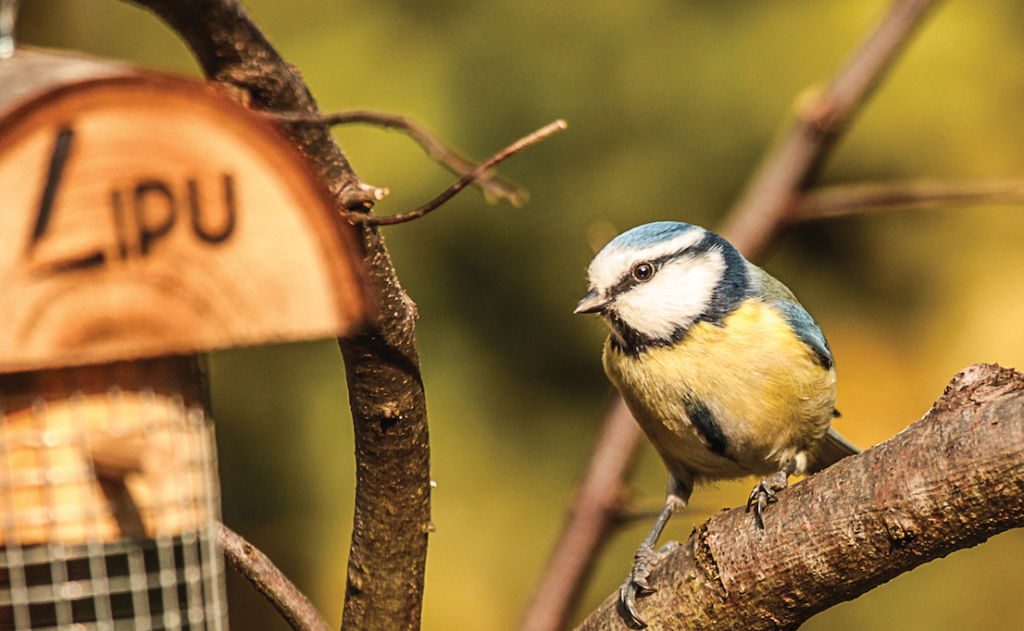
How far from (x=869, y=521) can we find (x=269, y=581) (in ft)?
2.30

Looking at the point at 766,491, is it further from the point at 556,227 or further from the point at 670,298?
the point at 556,227

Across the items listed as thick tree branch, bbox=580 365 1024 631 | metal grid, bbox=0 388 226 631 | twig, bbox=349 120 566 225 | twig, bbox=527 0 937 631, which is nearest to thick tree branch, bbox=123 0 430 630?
twig, bbox=349 120 566 225

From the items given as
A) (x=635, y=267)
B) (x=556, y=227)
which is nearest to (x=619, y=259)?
(x=635, y=267)

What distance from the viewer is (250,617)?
8.17 ft

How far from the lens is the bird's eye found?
1497 millimetres

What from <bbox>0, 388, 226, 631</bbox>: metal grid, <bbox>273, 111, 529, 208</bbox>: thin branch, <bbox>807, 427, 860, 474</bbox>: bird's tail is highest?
<bbox>273, 111, 529, 208</bbox>: thin branch

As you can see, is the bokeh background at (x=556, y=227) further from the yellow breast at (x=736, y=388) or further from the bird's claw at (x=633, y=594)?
the bird's claw at (x=633, y=594)

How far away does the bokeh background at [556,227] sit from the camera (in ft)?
8.16

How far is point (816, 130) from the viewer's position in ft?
5.72

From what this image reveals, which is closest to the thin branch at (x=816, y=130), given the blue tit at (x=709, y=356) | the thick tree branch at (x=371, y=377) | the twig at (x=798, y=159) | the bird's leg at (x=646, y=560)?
the twig at (x=798, y=159)

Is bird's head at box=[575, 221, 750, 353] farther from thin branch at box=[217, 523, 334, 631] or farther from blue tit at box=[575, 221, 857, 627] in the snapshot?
thin branch at box=[217, 523, 334, 631]

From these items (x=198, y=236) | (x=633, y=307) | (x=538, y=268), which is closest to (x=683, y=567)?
(x=633, y=307)

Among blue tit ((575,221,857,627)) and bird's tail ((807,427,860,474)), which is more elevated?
blue tit ((575,221,857,627))

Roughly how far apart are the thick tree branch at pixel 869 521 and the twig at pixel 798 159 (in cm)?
64
